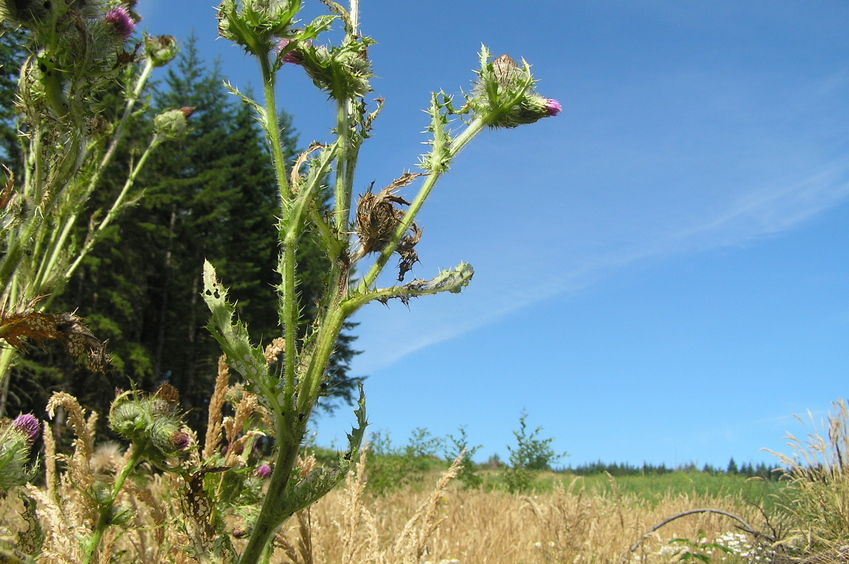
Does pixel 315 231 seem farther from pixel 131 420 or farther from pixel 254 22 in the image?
pixel 131 420

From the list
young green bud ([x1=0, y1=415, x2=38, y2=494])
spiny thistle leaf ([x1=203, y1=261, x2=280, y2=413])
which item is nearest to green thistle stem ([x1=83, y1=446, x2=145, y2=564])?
young green bud ([x1=0, y1=415, x2=38, y2=494])

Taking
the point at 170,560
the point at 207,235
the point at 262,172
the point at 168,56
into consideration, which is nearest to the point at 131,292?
the point at 207,235

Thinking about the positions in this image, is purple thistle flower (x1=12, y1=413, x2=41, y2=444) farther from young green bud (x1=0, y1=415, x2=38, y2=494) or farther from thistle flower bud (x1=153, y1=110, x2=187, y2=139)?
thistle flower bud (x1=153, y1=110, x2=187, y2=139)

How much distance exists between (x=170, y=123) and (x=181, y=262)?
79.8ft

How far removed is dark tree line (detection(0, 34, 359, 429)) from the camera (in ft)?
67.2

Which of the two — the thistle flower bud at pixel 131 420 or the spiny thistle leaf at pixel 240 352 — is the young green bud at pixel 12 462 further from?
the spiny thistle leaf at pixel 240 352

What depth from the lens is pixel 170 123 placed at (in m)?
4.18

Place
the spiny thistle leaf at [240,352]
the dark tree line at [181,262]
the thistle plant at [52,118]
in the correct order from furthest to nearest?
the dark tree line at [181,262], the thistle plant at [52,118], the spiny thistle leaf at [240,352]

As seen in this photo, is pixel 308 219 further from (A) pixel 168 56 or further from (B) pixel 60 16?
(A) pixel 168 56

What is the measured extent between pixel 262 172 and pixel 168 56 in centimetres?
2806

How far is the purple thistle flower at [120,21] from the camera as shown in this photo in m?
2.15

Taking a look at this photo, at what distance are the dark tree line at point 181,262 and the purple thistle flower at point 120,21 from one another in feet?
57.8

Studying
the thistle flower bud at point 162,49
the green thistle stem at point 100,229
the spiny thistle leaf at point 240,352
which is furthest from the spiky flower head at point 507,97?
the thistle flower bud at point 162,49

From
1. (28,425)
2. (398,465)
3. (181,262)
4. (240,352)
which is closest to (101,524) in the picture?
(28,425)
